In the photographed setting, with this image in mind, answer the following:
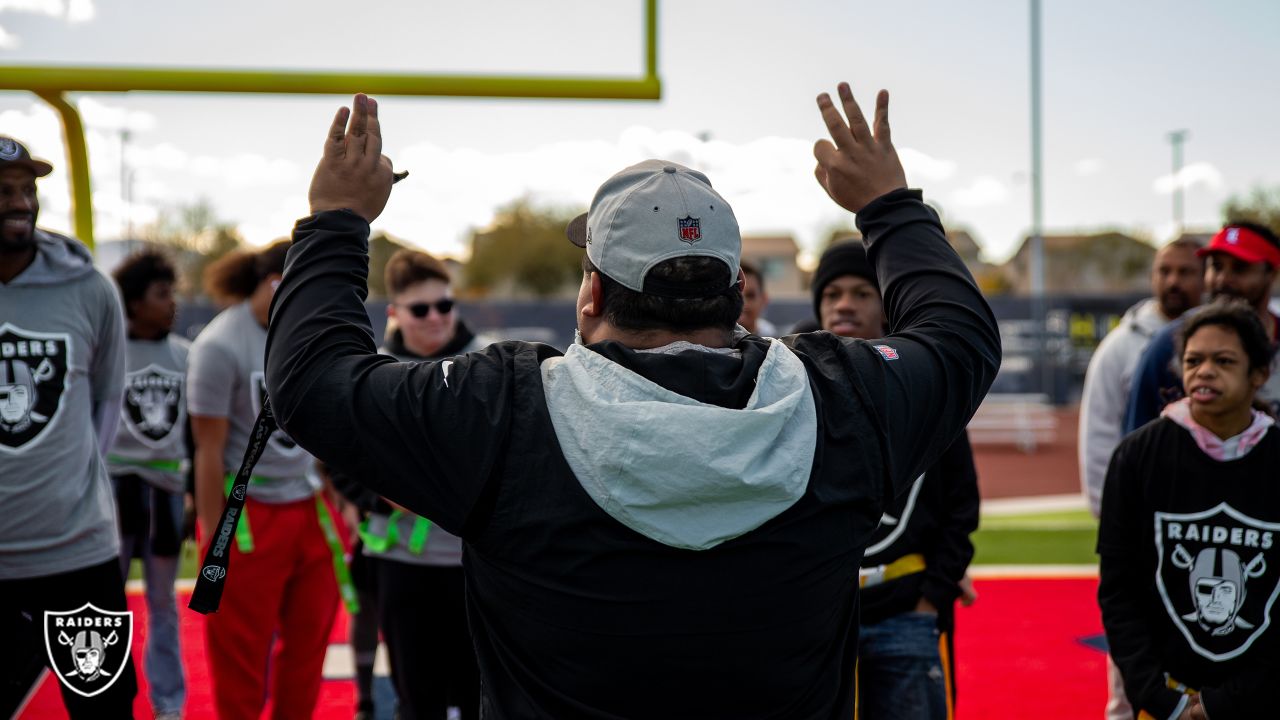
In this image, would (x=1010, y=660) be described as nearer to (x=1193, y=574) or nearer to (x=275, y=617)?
(x=1193, y=574)

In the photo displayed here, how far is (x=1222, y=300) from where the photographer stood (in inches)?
152

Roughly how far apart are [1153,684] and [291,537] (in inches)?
124

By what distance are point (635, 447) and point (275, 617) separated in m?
3.23

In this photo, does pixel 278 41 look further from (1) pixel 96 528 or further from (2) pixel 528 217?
(2) pixel 528 217

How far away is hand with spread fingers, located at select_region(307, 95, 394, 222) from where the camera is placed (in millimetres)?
1693

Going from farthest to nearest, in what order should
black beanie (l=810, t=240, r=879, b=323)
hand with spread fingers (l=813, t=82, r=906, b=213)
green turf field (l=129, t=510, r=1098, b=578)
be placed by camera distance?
green turf field (l=129, t=510, r=1098, b=578) < black beanie (l=810, t=240, r=879, b=323) < hand with spread fingers (l=813, t=82, r=906, b=213)

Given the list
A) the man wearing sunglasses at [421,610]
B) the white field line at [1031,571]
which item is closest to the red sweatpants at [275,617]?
the man wearing sunglasses at [421,610]

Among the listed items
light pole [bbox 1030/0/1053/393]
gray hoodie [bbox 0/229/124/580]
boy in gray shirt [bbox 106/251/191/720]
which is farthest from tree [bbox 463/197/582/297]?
gray hoodie [bbox 0/229/124/580]

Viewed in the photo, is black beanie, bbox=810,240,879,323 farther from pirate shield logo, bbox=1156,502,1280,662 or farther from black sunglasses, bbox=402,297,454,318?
black sunglasses, bbox=402,297,454,318

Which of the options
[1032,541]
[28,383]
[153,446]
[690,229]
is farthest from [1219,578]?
[1032,541]

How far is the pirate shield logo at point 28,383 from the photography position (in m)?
3.34

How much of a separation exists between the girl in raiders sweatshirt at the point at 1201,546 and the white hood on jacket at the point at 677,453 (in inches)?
88.7

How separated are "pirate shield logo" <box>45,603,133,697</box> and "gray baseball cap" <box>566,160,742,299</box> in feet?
8.37

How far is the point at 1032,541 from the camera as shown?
9.33 meters
